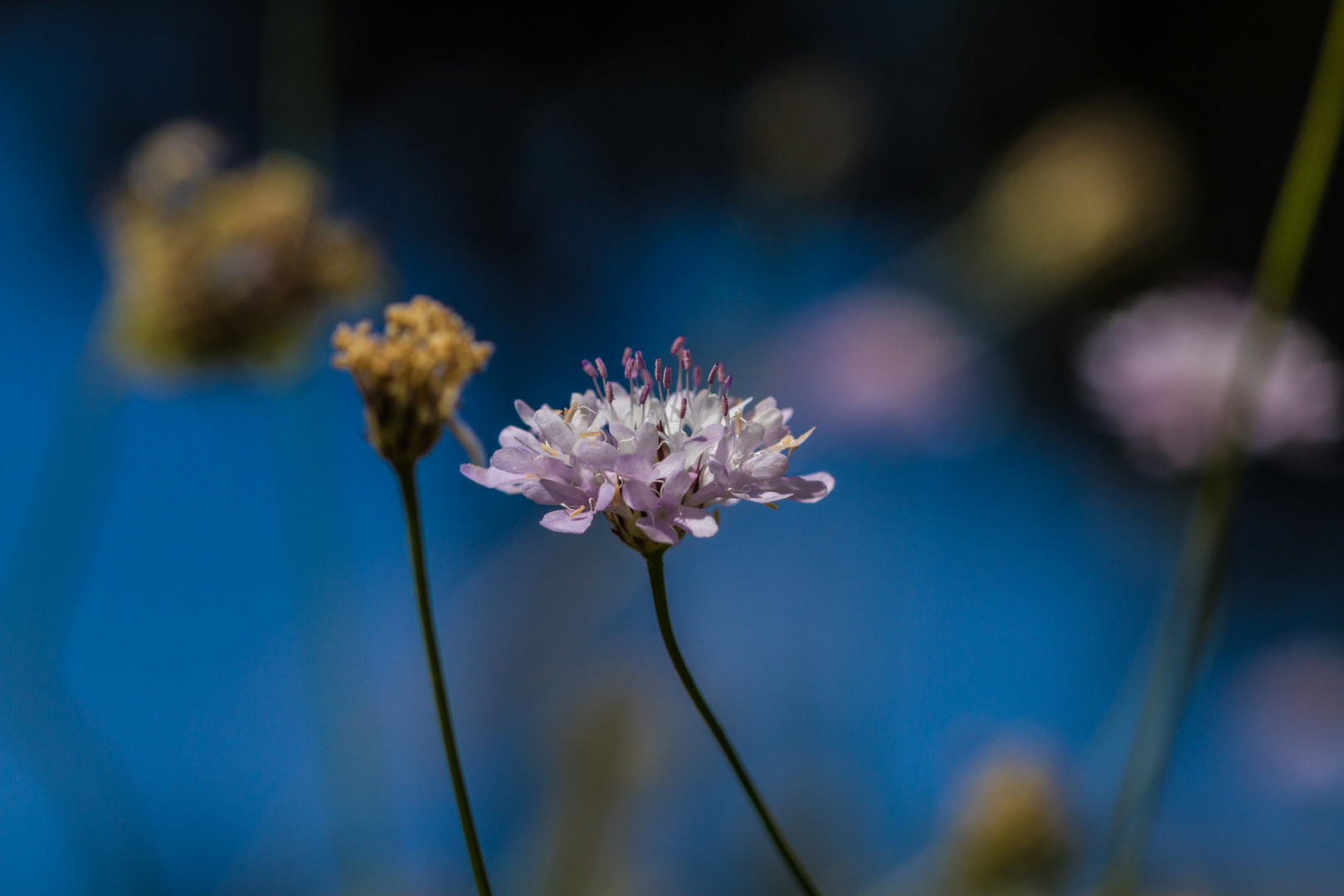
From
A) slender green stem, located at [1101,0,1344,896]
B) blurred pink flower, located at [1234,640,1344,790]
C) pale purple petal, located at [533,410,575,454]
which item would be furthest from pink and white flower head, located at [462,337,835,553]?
blurred pink flower, located at [1234,640,1344,790]

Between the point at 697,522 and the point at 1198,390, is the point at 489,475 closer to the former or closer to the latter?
the point at 697,522

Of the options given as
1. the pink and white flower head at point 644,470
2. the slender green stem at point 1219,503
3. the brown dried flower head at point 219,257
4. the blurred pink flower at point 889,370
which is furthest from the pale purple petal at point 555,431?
the blurred pink flower at point 889,370

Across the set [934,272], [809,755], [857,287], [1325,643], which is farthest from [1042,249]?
[1325,643]

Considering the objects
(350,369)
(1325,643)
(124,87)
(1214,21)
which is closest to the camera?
(350,369)

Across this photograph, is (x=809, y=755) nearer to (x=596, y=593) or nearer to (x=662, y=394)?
(x=596, y=593)

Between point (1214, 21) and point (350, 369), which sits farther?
point (1214, 21)

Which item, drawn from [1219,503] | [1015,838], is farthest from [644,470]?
Answer: [1015,838]
